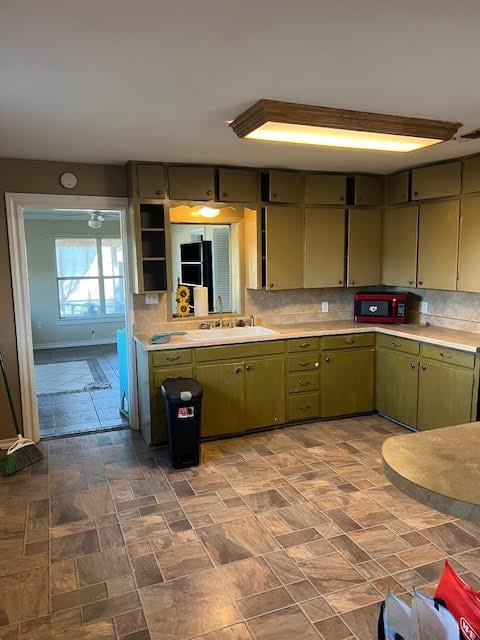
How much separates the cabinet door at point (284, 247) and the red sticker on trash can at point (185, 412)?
5.00ft

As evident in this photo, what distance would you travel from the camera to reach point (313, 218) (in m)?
4.77

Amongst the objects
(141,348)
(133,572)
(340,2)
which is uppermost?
(340,2)

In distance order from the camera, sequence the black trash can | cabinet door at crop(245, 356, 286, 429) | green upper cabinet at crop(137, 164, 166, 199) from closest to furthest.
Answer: the black trash can
green upper cabinet at crop(137, 164, 166, 199)
cabinet door at crop(245, 356, 286, 429)

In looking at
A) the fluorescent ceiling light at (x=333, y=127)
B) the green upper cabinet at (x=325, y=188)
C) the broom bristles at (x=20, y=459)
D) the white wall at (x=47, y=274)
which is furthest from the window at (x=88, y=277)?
the fluorescent ceiling light at (x=333, y=127)

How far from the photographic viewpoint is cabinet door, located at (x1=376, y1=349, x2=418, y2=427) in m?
4.33

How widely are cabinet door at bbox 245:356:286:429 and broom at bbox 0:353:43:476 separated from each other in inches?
70.2

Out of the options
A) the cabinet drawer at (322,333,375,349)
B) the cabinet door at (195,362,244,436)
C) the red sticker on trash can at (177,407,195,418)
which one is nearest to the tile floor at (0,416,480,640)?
the cabinet door at (195,362,244,436)

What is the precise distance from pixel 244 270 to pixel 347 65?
112 inches

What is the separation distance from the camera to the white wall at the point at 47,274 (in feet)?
28.5

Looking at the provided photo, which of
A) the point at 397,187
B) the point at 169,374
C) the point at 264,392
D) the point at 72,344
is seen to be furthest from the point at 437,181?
the point at 72,344

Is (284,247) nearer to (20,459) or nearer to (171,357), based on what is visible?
(171,357)

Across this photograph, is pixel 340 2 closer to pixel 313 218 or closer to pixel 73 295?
pixel 313 218

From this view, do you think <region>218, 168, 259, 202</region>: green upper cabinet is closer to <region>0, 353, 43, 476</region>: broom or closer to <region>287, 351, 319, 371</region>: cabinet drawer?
<region>287, 351, 319, 371</region>: cabinet drawer

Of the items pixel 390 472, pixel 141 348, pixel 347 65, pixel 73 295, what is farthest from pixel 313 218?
pixel 73 295
